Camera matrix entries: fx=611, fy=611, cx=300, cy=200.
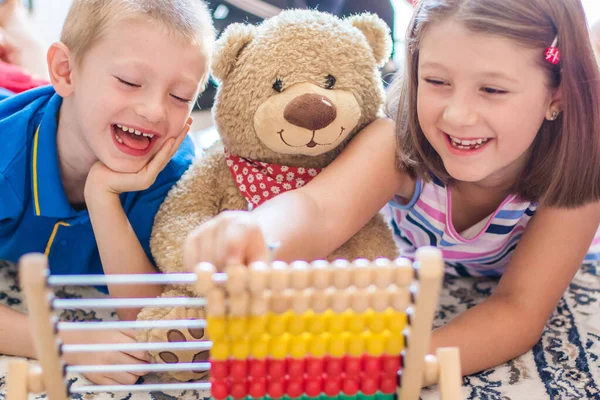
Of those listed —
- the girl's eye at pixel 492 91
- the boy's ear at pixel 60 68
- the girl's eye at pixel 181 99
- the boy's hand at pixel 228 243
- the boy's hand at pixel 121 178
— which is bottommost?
the boy's hand at pixel 228 243

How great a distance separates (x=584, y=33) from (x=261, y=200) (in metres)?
0.48

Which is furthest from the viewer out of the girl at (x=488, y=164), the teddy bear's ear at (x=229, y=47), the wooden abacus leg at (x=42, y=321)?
the teddy bear's ear at (x=229, y=47)

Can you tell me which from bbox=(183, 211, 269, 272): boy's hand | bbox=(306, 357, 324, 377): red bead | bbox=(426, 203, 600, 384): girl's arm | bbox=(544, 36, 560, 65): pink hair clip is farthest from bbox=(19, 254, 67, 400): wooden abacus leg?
bbox=(544, 36, 560, 65): pink hair clip

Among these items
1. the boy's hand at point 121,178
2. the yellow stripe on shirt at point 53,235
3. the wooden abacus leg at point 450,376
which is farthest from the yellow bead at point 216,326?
the yellow stripe on shirt at point 53,235

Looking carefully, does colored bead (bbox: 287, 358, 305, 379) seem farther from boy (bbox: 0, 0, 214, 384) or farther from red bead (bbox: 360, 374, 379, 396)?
boy (bbox: 0, 0, 214, 384)

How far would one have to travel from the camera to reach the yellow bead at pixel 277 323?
0.60m

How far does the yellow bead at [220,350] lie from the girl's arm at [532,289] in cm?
38

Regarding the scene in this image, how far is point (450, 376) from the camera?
629 mm

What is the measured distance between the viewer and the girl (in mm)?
758

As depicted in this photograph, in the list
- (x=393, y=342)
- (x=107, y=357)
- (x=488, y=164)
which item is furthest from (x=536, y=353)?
(x=107, y=357)

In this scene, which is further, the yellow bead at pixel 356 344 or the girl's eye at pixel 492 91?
the girl's eye at pixel 492 91

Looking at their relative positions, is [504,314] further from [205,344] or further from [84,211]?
[84,211]

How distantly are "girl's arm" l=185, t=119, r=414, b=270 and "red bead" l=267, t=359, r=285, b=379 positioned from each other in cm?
15

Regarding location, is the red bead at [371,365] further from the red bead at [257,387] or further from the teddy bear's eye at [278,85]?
the teddy bear's eye at [278,85]
